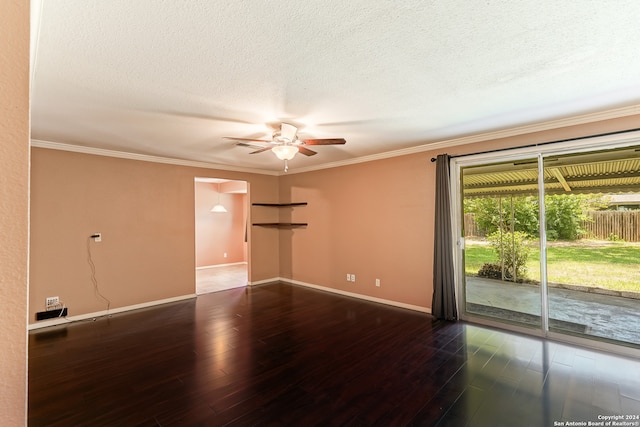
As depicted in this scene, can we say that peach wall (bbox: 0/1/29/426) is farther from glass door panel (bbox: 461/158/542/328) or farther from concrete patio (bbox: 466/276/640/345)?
concrete patio (bbox: 466/276/640/345)

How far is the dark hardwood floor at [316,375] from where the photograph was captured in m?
2.12

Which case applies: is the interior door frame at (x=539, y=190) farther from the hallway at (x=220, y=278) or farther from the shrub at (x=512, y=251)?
the hallway at (x=220, y=278)

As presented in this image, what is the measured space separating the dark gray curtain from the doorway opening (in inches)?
196

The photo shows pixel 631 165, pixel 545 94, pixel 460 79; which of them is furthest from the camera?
pixel 631 165

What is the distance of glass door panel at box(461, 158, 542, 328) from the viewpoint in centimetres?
366

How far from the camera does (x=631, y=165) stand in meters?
3.12

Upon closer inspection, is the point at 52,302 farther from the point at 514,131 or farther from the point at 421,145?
the point at 514,131

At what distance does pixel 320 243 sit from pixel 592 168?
166 inches

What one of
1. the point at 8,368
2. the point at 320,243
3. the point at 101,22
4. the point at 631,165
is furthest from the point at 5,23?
the point at 320,243

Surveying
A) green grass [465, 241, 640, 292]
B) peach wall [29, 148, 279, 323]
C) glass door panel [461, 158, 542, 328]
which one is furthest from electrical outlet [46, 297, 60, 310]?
green grass [465, 241, 640, 292]

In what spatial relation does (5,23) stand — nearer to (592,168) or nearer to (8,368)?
(8,368)

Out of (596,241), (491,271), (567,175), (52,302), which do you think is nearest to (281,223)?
(52,302)

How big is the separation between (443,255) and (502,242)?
82 centimetres

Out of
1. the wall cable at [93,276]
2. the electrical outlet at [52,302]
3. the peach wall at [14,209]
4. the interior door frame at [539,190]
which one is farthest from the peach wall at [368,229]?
the peach wall at [14,209]
